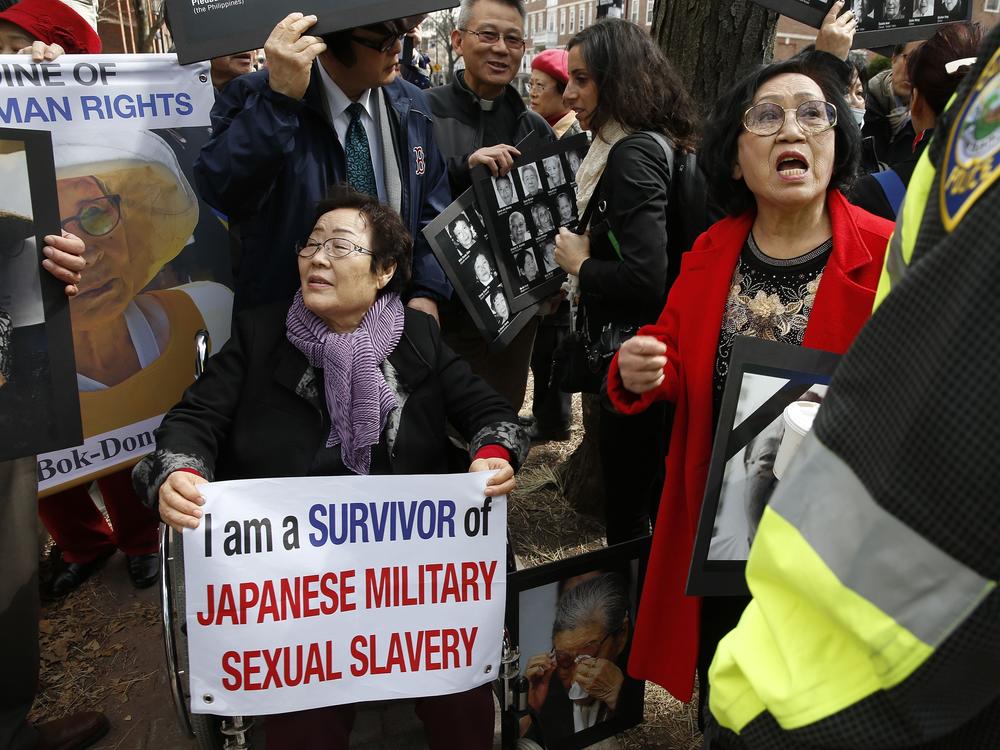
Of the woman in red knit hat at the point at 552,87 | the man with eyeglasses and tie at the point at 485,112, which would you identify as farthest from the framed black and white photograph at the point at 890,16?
the woman in red knit hat at the point at 552,87

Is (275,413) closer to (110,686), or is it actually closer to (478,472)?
(478,472)

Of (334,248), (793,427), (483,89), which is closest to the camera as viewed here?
(793,427)

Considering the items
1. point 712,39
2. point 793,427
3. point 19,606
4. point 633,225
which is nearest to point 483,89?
point 712,39

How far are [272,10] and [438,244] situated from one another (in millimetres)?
898

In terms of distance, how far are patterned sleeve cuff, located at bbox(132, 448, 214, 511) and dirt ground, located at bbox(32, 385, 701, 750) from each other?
42.4 inches

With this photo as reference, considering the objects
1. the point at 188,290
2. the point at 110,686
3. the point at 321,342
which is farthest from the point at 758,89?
the point at 110,686

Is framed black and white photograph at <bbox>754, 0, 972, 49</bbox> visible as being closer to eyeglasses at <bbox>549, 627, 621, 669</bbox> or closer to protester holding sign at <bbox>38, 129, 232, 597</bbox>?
eyeglasses at <bbox>549, 627, 621, 669</bbox>

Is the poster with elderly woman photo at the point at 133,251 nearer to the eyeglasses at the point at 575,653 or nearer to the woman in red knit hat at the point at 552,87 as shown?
the eyeglasses at the point at 575,653

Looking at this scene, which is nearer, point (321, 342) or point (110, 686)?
point (321, 342)

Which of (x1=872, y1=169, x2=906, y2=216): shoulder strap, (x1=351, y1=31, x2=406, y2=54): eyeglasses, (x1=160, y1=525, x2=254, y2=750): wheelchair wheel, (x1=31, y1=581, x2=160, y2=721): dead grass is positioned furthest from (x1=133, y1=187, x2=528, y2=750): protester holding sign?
(x1=872, y1=169, x2=906, y2=216): shoulder strap

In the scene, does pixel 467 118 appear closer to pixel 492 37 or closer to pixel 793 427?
pixel 492 37

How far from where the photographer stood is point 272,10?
2070mm

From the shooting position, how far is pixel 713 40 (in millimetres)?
3400

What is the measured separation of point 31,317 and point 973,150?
6.63 ft
